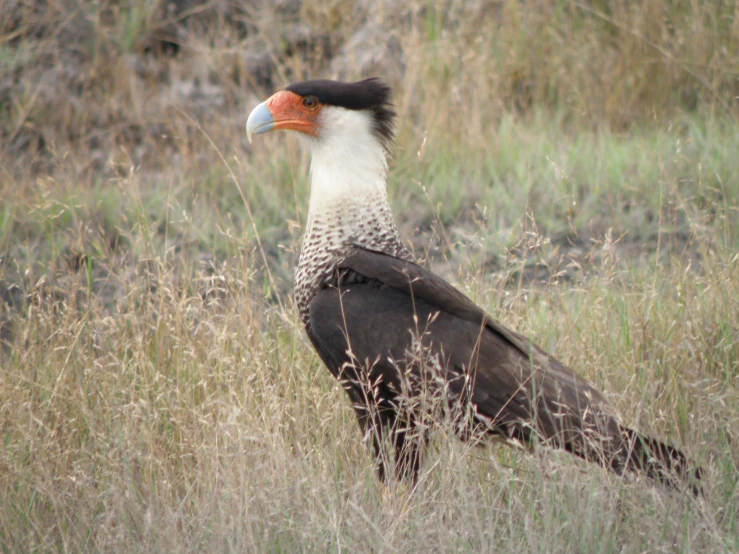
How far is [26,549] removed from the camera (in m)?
2.75

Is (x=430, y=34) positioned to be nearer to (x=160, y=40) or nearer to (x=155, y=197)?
(x=160, y=40)

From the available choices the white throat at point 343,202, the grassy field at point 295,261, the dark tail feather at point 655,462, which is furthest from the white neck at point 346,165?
the dark tail feather at point 655,462

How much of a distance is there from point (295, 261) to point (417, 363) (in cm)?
207

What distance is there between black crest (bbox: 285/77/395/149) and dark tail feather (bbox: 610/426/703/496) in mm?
1381

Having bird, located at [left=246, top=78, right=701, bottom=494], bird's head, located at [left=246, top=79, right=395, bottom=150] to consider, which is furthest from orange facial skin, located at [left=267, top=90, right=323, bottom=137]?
bird, located at [left=246, top=78, right=701, bottom=494]

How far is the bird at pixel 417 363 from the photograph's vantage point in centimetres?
295

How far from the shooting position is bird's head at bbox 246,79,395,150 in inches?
140

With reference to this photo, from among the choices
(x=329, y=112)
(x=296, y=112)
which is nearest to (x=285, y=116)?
(x=296, y=112)

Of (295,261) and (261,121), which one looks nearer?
(261,121)

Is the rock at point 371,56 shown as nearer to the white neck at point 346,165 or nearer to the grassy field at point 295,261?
the grassy field at point 295,261

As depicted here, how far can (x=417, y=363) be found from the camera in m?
3.06

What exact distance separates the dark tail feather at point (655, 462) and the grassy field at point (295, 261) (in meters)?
0.06

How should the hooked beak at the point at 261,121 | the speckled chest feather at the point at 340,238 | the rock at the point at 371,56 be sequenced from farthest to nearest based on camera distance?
the rock at the point at 371,56, the hooked beak at the point at 261,121, the speckled chest feather at the point at 340,238

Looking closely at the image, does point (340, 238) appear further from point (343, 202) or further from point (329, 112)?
point (329, 112)
